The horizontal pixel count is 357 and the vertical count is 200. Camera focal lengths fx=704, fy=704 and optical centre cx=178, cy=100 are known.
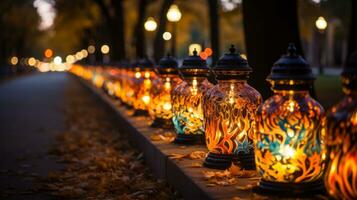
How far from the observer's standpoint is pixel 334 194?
4.41 m

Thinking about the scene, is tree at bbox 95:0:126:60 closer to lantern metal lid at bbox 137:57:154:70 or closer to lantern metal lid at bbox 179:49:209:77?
lantern metal lid at bbox 137:57:154:70

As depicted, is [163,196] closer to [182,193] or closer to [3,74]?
[182,193]

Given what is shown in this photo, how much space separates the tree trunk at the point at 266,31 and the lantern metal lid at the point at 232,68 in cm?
338

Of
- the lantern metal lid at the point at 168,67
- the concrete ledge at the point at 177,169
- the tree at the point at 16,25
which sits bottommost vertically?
the concrete ledge at the point at 177,169

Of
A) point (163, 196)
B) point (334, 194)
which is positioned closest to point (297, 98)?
point (334, 194)

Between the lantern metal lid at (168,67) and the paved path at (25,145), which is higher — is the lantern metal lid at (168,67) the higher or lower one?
the higher one

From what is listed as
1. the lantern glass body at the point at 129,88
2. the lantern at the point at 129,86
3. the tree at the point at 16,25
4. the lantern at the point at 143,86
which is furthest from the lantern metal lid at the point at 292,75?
the tree at the point at 16,25

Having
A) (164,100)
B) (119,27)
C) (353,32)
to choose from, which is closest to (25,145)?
(164,100)

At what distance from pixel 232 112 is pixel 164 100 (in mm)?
4210

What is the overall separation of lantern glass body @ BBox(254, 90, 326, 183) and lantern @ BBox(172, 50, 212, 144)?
307 cm

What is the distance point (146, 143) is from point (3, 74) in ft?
214

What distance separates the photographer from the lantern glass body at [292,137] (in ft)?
16.8

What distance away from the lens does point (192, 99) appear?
834 centimetres

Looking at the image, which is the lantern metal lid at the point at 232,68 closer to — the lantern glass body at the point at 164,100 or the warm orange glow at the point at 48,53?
the lantern glass body at the point at 164,100
